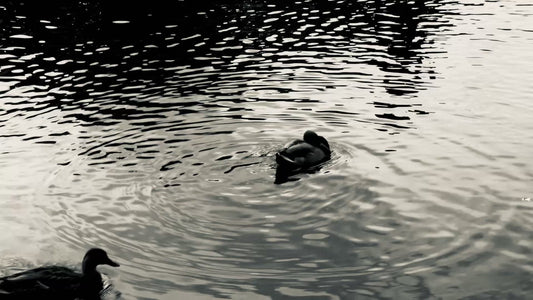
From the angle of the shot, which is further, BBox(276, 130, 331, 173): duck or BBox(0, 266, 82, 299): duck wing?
BBox(276, 130, 331, 173): duck

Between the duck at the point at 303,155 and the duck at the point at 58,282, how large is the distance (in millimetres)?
6961

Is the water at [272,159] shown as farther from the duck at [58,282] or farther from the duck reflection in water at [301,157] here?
the duck at [58,282]

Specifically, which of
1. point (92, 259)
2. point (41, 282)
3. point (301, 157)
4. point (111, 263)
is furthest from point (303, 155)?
point (41, 282)

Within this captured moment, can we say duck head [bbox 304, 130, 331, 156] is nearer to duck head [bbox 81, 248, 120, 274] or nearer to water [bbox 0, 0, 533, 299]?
water [bbox 0, 0, 533, 299]

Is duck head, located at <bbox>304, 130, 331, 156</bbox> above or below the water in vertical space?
above

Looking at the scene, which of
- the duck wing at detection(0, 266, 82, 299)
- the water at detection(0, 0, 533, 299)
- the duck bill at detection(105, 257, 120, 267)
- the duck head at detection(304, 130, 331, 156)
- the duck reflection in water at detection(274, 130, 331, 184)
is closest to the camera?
the duck wing at detection(0, 266, 82, 299)

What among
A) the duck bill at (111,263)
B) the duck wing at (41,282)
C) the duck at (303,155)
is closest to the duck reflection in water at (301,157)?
the duck at (303,155)

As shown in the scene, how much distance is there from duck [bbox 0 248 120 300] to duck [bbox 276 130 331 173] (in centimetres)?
696

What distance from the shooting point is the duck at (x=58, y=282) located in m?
14.7

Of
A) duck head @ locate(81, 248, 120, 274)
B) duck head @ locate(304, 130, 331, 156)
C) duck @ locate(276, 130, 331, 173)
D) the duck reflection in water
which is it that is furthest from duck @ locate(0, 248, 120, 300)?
duck head @ locate(304, 130, 331, 156)

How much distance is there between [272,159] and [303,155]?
4.03 ft

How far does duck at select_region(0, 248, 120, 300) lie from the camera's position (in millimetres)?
14734

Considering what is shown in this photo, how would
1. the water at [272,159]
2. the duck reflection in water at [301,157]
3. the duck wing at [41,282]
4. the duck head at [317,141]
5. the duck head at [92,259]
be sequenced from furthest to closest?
1. the duck head at [317,141]
2. the duck reflection in water at [301,157]
3. the water at [272,159]
4. the duck head at [92,259]
5. the duck wing at [41,282]

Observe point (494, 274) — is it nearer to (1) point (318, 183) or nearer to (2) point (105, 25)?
(1) point (318, 183)
